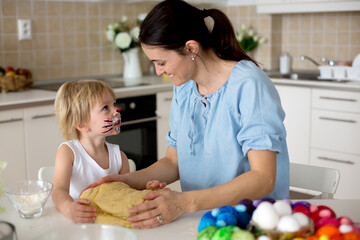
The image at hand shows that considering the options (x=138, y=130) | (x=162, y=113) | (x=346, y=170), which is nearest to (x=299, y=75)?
(x=346, y=170)

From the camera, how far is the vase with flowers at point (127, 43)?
3.68 metres

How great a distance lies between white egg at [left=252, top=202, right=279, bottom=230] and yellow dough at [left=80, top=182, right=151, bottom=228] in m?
0.38

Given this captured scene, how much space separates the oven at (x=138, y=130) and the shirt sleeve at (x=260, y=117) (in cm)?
187

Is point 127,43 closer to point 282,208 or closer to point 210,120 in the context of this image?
point 210,120

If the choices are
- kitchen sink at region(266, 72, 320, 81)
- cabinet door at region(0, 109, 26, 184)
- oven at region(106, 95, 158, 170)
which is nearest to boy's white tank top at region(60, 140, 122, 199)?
cabinet door at region(0, 109, 26, 184)

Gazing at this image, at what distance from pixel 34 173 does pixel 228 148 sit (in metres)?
1.70

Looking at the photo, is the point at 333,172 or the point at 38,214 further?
the point at 333,172

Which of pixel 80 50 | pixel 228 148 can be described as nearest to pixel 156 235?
pixel 228 148

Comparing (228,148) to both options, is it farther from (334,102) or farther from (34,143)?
(334,102)

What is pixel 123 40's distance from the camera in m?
3.68

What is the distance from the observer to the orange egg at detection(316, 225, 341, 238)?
0.92 meters

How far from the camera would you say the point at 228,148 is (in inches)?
Result: 59.9

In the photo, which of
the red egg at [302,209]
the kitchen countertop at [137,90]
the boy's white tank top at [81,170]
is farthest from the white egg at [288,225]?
the kitchen countertop at [137,90]

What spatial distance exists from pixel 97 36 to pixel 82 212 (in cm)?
276
